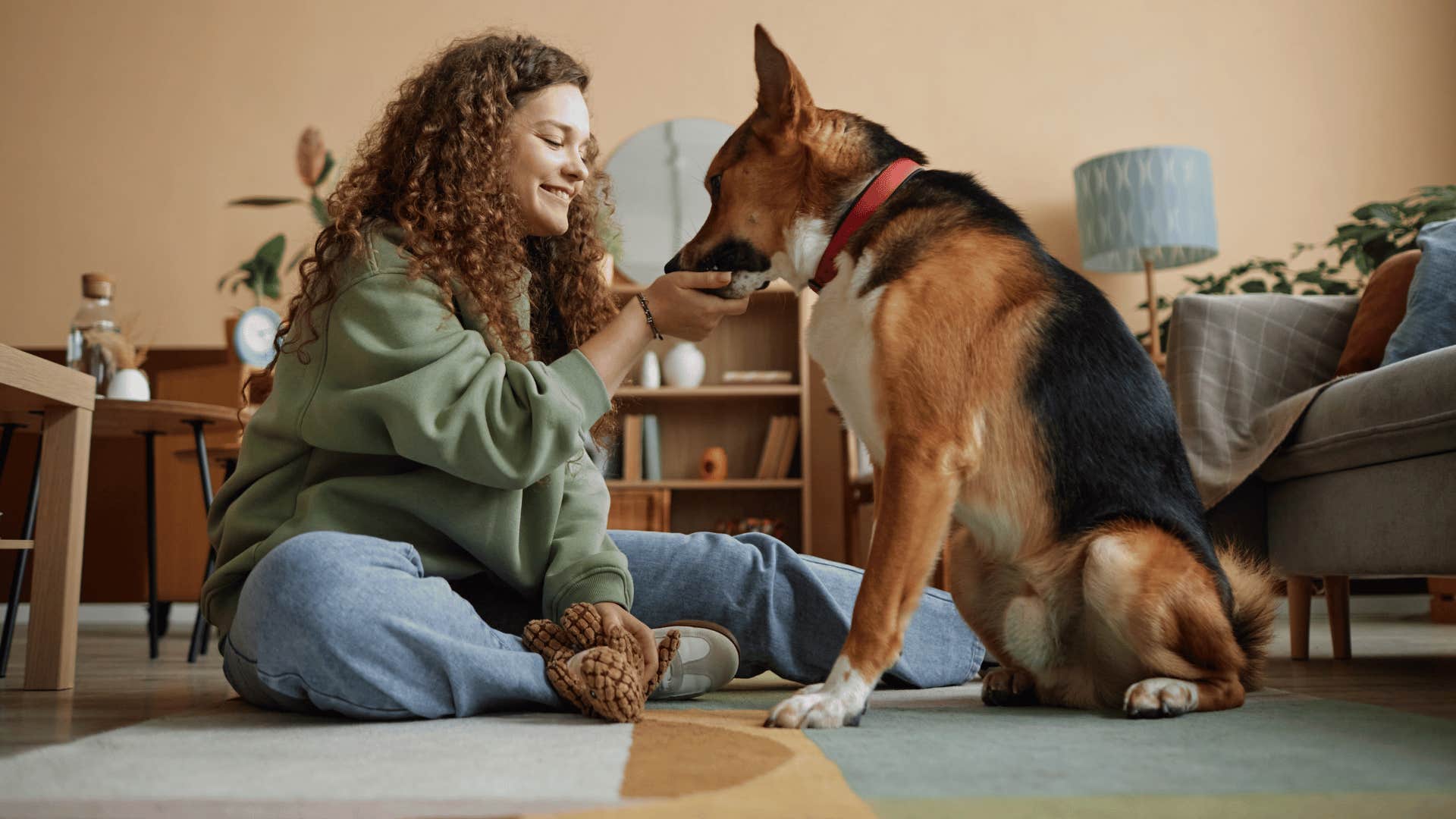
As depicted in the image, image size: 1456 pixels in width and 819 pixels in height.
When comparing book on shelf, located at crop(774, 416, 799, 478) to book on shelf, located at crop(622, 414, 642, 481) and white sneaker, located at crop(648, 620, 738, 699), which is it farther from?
white sneaker, located at crop(648, 620, 738, 699)

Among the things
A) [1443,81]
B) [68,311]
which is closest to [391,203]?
[68,311]

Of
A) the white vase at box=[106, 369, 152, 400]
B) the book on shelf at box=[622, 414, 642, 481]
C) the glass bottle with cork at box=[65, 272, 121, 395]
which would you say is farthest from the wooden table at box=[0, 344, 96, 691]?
the book on shelf at box=[622, 414, 642, 481]

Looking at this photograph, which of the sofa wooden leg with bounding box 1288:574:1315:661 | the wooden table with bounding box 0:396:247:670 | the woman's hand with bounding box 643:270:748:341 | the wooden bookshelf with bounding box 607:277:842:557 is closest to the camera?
the woman's hand with bounding box 643:270:748:341

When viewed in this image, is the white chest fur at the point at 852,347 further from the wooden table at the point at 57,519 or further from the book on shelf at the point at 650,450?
the book on shelf at the point at 650,450

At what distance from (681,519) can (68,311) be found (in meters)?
2.79

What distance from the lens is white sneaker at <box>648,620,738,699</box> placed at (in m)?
1.59

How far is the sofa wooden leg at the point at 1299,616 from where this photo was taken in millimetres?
2332

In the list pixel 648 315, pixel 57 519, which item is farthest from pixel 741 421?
pixel 648 315

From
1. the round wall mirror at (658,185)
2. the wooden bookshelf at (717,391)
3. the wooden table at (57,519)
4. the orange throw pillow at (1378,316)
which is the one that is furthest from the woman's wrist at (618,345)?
the round wall mirror at (658,185)

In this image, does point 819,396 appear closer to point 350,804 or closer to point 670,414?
point 670,414

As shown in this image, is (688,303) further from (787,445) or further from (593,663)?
(787,445)

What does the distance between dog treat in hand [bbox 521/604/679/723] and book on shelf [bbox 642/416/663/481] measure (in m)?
3.06

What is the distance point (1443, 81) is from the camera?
15.7 ft

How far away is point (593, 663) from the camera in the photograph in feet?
4.38
